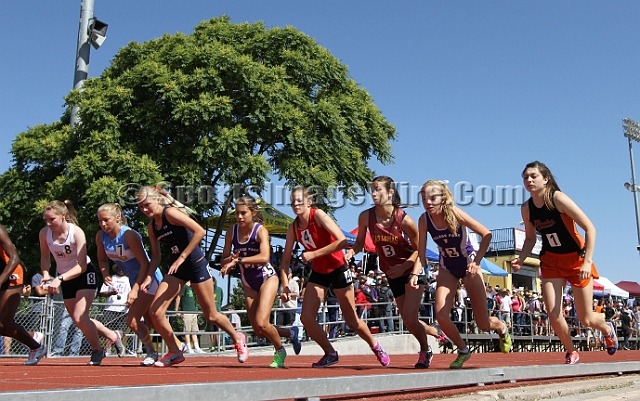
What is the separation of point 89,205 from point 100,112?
3.31m

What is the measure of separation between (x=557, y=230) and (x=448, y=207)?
1284 mm

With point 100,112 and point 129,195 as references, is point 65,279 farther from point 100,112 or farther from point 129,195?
point 100,112

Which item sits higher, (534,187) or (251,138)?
(251,138)

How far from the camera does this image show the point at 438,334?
39.7ft

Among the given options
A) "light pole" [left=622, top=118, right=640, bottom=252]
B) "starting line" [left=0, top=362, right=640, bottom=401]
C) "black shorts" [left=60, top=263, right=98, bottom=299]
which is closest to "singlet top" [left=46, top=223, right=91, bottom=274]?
"black shorts" [left=60, top=263, right=98, bottom=299]

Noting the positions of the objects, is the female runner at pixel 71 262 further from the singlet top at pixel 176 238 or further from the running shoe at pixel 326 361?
the running shoe at pixel 326 361

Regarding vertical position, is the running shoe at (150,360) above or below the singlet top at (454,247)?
below

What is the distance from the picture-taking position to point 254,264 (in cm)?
809

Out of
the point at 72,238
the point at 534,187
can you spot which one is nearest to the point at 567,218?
the point at 534,187

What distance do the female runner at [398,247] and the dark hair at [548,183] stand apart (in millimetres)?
1459

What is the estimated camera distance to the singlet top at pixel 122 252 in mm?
8953

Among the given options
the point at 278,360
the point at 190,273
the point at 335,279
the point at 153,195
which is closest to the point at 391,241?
the point at 335,279

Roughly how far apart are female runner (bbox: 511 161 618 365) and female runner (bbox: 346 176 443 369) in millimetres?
1101

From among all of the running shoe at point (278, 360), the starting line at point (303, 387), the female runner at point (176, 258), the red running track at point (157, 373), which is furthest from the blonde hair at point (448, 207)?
the female runner at point (176, 258)
